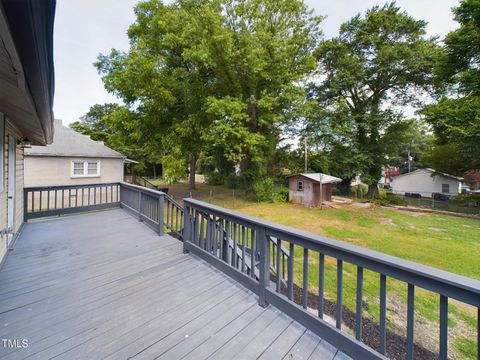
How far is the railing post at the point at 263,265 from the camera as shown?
7.20ft

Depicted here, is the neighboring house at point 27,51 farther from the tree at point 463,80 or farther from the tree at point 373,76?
the tree at point 373,76

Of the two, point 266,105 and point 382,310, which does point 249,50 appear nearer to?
point 266,105

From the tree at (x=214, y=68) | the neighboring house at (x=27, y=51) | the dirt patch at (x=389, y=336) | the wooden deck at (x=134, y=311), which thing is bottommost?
the dirt patch at (x=389, y=336)

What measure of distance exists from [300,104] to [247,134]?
387cm

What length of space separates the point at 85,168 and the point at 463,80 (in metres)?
21.5

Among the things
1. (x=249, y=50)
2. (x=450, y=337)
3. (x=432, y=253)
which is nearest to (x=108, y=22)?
(x=249, y=50)

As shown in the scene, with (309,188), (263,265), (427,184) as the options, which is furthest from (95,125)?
(427,184)

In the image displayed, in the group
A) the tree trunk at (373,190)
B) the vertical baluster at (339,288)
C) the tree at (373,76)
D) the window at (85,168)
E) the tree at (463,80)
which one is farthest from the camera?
the tree trunk at (373,190)

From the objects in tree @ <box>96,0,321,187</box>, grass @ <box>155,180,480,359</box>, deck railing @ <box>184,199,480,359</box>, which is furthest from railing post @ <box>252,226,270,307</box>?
tree @ <box>96,0,321,187</box>

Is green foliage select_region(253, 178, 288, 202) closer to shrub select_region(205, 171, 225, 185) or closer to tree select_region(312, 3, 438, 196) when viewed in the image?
shrub select_region(205, 171, 225, 185)

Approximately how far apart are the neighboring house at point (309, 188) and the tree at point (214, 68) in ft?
9.43

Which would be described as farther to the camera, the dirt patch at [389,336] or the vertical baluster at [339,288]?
the dirt patch at [389,336]

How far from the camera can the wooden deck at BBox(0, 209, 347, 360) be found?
1662 mm

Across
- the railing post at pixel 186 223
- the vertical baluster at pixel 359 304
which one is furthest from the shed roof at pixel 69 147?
the vertical baluster at pixel 359 304
